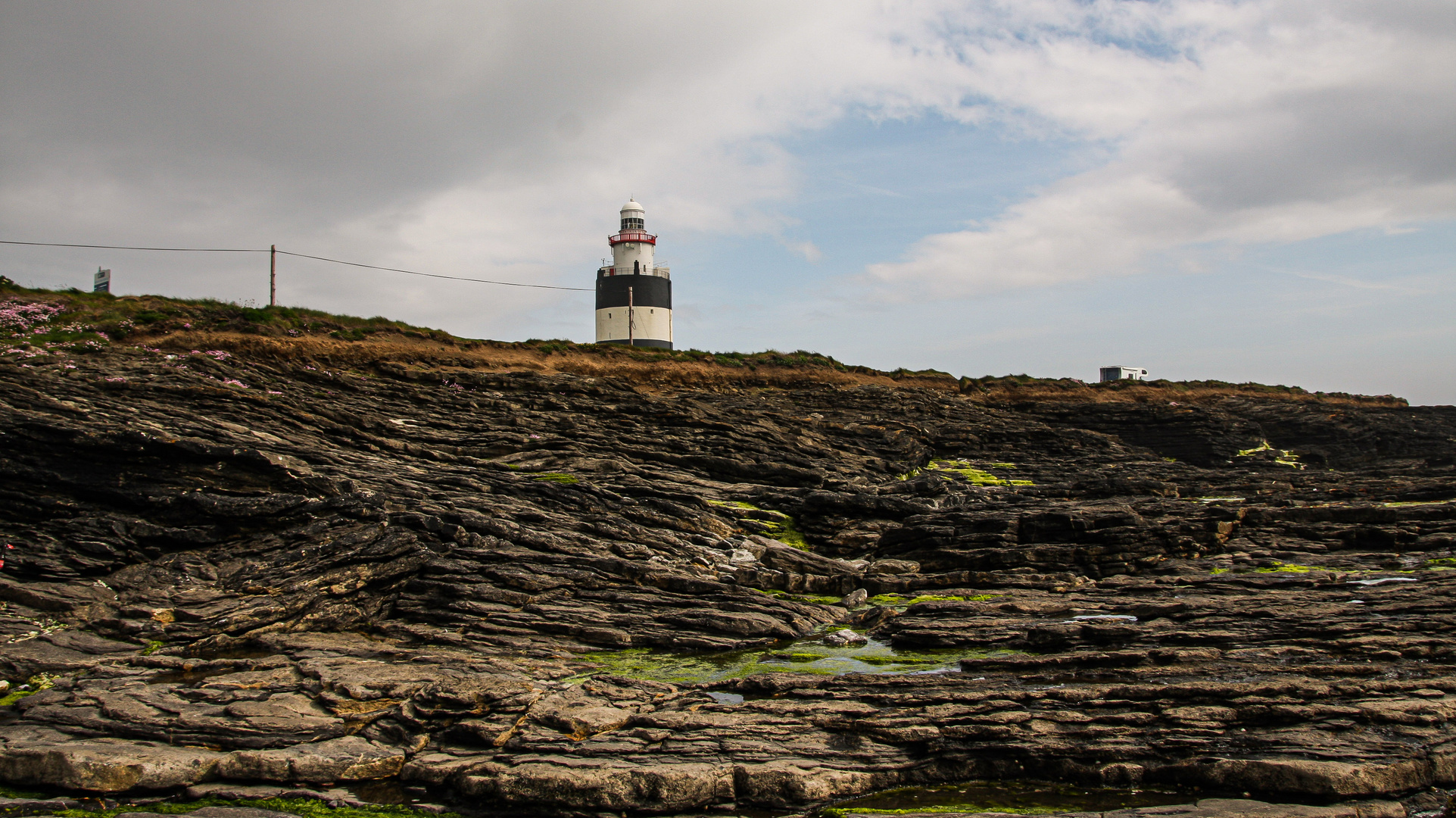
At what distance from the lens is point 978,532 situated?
1057 inches

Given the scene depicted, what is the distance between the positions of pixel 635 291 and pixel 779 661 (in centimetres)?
5226

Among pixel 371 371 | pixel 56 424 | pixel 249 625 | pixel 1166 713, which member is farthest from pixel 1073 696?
pixel 371 371

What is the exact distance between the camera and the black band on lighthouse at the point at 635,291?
220 feet

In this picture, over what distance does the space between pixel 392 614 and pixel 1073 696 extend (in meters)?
14.7

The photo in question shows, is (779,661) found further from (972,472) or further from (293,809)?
(972,472)

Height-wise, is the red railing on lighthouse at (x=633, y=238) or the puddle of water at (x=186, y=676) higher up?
the red railing on lighthouse at (x=633, y=238)

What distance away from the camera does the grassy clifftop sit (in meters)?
37.8

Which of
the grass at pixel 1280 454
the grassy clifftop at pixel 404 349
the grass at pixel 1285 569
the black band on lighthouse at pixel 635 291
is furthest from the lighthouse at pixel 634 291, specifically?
the grass at pixel 1285 569

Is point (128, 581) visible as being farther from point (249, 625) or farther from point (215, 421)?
point (215, 421)

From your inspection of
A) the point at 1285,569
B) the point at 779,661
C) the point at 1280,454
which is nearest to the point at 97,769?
the point at 779,661

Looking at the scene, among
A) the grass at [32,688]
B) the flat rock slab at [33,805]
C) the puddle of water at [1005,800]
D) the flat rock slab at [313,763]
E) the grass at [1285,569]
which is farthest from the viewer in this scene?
the grass at [1285,569]

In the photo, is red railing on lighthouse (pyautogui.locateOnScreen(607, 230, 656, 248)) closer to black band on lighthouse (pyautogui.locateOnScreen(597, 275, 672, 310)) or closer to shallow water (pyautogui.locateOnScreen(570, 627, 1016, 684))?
black band on lighthouse (pyautogui.locateOnScreen(597, 275, 672, 310))

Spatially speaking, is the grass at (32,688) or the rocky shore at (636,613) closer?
the rocky shore at (636,613)

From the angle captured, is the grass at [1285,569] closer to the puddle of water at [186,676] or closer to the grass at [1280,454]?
the puddle of water at [186,676]
